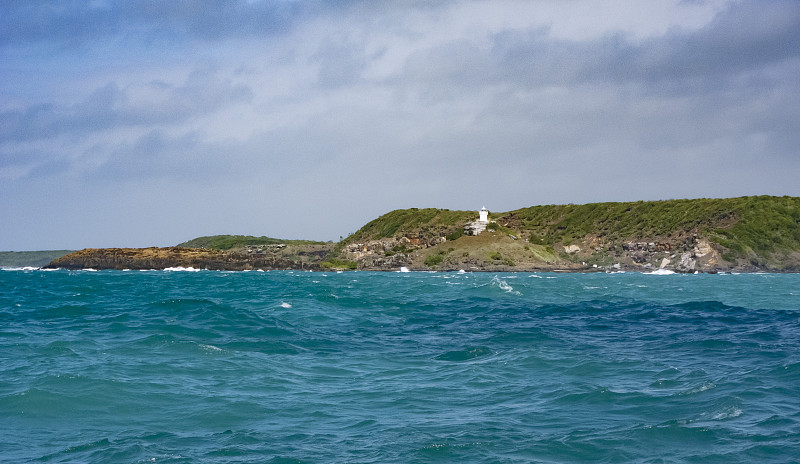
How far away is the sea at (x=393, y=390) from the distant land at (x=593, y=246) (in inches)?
4503

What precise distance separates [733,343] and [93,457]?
1980cm

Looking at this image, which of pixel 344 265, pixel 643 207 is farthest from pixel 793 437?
pixel 643 207

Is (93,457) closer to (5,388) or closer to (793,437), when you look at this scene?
(5,388)

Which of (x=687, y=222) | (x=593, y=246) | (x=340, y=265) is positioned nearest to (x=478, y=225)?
(x=593, y=246)

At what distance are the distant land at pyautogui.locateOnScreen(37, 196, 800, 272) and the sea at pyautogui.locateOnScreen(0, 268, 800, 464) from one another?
114m

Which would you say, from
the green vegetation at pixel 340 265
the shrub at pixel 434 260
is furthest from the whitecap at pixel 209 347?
the green vegetation at pixel 340 265

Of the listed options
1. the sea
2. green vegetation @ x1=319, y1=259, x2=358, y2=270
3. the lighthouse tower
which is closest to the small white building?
the lighthouse tower

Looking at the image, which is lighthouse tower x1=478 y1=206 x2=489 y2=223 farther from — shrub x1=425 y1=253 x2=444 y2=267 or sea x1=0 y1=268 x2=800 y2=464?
sea x1=0 y1=268 x2=800 y2=464

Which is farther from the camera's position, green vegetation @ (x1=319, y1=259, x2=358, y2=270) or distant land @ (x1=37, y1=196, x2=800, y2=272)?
green vegetation @ (x1=319, y1=259, x2=358, y2=270)

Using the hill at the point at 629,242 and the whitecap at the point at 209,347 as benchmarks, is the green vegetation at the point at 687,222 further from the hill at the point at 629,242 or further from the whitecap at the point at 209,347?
the whitecap at the point at 209,347

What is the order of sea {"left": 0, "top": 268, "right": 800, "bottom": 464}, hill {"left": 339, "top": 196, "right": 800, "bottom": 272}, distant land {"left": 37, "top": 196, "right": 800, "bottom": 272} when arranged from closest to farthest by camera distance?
sea {"left": 0, "top": 268, "right": 800, "bottom": 464}, hill {"left": 339, "top": 196, "right": 800, "bottom": 272}, distant land {"left": 37, "top": 196, "right": 800, "bottom": 272}

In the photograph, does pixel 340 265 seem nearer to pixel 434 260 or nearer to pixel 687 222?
pixel 434 260

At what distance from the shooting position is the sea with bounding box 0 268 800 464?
420 inches

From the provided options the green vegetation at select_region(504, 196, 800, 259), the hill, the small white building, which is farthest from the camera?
the small white building
